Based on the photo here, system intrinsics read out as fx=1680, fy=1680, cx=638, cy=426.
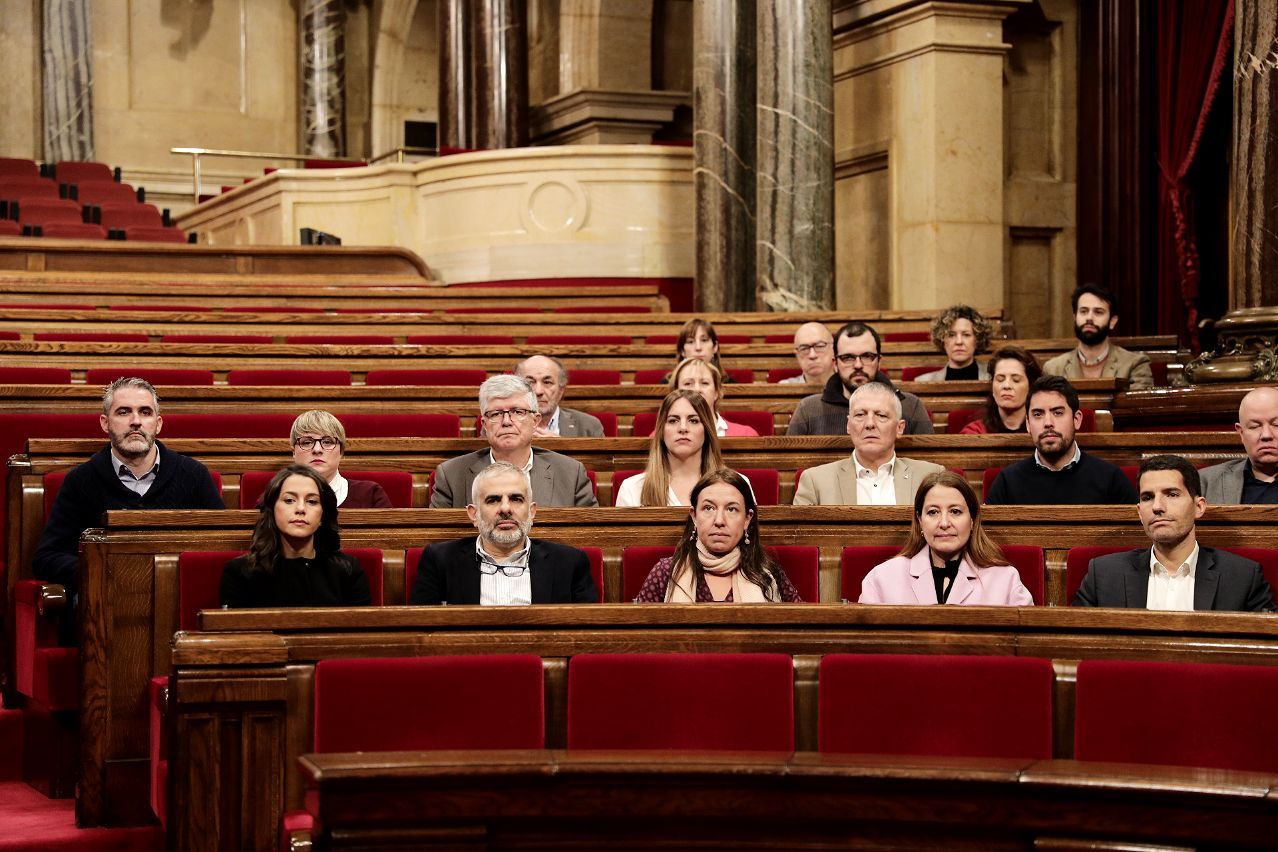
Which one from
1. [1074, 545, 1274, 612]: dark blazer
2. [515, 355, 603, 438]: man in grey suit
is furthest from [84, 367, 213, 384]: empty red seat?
[1074, 545, 1274, 612]: dark blazer

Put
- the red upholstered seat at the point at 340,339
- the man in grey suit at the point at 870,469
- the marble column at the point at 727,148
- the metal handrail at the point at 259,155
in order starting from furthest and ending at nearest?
the metal handrail at the point at 259,155 → the marble column at the point at 727,148 → the red upholstered seat at the point at 340,339 → the man in grey suit at the point at 870,469

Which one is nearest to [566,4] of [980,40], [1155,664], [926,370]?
[980,40]

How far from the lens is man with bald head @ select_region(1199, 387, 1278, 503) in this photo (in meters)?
3.62

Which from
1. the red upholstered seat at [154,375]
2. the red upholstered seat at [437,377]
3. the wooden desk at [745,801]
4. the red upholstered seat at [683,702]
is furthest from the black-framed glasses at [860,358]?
the wooden desk at [745,801]

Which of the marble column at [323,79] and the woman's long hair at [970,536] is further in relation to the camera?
the marble column at [323,79]

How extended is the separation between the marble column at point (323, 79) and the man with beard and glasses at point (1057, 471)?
11.7 meters

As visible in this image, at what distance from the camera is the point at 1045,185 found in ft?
30.5

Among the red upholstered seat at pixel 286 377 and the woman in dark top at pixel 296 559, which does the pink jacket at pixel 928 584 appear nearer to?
the woman in dark top at pixel 296 559

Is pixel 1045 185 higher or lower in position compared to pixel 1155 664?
higher

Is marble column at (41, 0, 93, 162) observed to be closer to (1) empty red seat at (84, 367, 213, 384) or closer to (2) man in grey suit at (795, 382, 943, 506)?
(1) empty red seat at (84, 367, 213, 384)

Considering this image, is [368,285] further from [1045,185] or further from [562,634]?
[562,634]

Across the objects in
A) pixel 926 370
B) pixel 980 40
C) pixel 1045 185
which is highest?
pixel 980 40

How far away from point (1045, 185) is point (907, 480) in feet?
18.9

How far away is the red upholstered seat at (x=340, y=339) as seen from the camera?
659 centimetres
